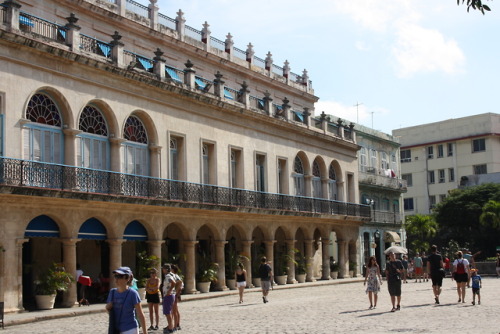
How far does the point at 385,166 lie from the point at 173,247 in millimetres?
24614

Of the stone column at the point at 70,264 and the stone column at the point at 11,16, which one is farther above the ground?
the stone column at the point at 11,16

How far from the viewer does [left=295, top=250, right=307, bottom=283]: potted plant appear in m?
37.4

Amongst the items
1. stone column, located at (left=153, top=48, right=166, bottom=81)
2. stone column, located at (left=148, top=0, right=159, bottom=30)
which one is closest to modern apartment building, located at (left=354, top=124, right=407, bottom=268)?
stone column, located at (left=148, top=0, right=159, bottom=30)

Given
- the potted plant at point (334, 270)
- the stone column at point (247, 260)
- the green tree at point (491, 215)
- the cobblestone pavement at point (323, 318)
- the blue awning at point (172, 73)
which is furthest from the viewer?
the green tree at point (491, 215)

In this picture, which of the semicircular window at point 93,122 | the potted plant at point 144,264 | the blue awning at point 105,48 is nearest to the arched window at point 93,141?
the semicircular window at point 93,122

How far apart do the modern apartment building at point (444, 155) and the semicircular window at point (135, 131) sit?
45.8 m

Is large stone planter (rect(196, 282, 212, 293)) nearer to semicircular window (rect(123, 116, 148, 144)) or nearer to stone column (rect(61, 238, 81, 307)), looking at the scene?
semicircular window (rect(123, 116, 148, 144))

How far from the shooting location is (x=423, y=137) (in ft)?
246

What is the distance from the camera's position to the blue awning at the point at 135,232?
88.9 feet

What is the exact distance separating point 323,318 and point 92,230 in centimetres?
1035

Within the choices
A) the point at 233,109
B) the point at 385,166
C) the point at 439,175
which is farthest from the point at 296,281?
the point at 439,175

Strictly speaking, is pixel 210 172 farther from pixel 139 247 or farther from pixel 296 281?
pixel 296 281

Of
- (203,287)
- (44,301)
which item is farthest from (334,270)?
(44,301)

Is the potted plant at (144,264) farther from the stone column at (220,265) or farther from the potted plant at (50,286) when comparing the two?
the stone column at (220,265)
